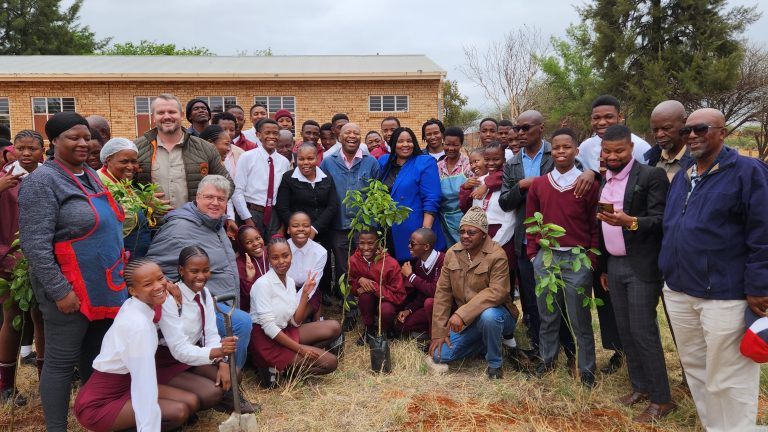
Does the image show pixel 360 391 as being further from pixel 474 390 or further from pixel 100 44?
pixel 100 44

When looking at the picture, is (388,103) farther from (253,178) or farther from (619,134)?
(619,134)

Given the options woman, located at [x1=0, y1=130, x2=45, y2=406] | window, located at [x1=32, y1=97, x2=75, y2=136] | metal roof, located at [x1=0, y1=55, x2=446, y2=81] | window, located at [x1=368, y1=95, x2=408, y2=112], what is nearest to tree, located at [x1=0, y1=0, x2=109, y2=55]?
metal roof, located at [x1=0, y1=55, x2=446, y2=81]

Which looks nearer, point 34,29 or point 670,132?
point 670,132

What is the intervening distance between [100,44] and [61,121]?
130 ft

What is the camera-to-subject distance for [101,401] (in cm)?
342

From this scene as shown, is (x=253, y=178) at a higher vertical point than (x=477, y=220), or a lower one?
higher

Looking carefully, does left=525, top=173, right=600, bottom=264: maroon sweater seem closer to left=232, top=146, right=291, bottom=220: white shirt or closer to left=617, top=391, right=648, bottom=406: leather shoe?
left=617, top=391, right=648, bottom=406: leather shoe

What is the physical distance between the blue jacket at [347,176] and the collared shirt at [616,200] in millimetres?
2683

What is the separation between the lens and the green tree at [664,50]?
766 inches

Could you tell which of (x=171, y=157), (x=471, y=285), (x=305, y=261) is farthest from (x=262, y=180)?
(x=471, y=285)

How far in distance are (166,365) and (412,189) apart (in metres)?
2.92

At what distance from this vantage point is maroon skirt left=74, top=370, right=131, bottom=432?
3.39 m

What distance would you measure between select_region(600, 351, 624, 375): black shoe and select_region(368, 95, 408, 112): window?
1466 cm

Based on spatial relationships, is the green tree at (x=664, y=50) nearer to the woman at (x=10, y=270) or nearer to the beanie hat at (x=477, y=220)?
the beanie hat at (x=477, y=220)
